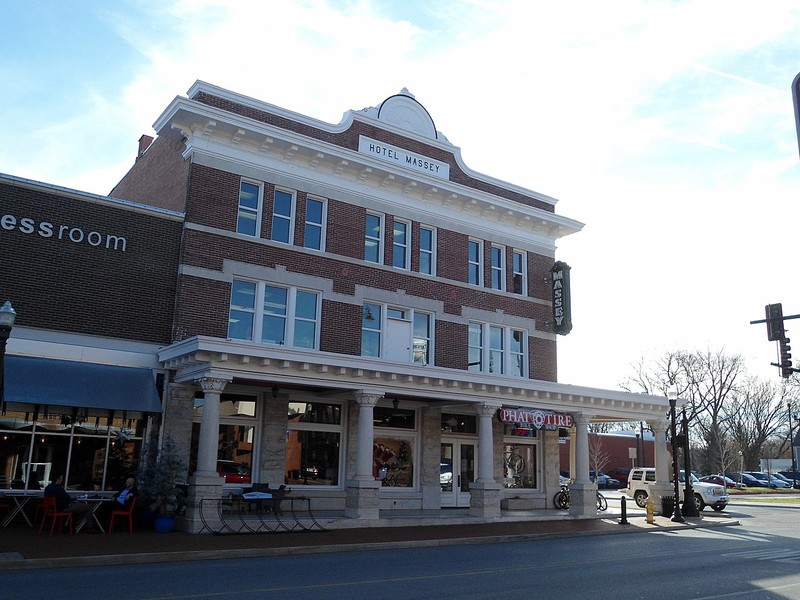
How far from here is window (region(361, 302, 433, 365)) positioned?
24.2m

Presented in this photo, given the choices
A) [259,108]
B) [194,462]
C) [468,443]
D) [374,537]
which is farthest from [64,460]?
[468,443]

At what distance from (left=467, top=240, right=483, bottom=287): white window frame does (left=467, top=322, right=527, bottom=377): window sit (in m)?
1.58

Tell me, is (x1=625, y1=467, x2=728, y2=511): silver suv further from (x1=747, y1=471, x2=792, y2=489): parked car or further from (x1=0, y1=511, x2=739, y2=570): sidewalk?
(x1=747, y1=471, x2=792, y2=489): parked car

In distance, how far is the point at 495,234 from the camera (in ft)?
91.4

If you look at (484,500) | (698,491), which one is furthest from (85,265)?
(698,491)

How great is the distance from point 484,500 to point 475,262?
9090 mm

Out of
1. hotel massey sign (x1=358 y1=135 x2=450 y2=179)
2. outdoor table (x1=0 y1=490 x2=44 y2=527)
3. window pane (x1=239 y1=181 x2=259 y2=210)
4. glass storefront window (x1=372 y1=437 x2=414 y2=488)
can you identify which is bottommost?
outdoor table (x1=0 y1=490 x2=44 y2=527)

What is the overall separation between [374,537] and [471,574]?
5.78m

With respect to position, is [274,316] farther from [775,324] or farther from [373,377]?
[775,324]

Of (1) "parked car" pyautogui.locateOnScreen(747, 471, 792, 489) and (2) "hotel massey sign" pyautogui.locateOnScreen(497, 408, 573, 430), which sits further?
(1) "parked car" pyautogui.locateOnScreen(747, 471, 792, 489)

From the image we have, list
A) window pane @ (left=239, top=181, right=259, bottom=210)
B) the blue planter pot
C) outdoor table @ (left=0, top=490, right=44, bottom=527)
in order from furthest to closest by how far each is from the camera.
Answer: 1. window pane @ (left=239, top=181, right=259, bottom=210)
2. the blue planter pot
3. outdoor table @ (left=0, top=490, right=44, bottom=527)

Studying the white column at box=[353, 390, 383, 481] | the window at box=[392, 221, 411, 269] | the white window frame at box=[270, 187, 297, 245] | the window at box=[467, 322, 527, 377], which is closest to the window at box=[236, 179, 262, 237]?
the white window frame at box=[270, 187, 297, 245]

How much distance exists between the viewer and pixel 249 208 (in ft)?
73.8

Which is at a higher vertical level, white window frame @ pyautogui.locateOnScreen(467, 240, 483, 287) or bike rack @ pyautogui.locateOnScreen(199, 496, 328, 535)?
white window frame @ pyautogui.locateOnScreen(467, 240, 483, 287)
